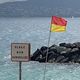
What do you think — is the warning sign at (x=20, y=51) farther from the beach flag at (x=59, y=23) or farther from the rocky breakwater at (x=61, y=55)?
the rocky breakwater at (x=61, y=55)

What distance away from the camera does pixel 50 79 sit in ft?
77.5

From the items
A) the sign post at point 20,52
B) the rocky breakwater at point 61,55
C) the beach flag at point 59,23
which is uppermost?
the beach flag at point 59,23

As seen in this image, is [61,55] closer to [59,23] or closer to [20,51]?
[59,23]

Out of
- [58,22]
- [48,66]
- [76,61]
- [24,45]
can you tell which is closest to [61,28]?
[58,22]

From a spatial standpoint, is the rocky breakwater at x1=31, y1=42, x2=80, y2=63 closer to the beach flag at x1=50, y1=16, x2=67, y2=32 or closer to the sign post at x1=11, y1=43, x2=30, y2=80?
the beach flag at x1=50, y1=16, x2=67, y2=32

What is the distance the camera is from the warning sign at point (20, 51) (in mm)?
12922

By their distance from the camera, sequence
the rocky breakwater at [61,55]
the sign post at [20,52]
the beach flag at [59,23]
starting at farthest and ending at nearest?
the rocky breakwater at [61,55] < the beach flag at [59,23] < the sign post at [20,52]

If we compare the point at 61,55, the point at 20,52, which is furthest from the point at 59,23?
the point at 61,55

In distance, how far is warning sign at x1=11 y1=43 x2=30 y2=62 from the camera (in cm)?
1292

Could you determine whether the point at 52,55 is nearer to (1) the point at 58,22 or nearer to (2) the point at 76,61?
(2) the point at 76,61

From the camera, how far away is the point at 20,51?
12.9 m

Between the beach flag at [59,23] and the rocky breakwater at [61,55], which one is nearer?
the beach flag at [59,23]

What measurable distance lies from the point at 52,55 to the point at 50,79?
8014 millimetres

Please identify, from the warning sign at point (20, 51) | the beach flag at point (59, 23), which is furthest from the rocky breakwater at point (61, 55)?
the warning sign at point (20, 51)
